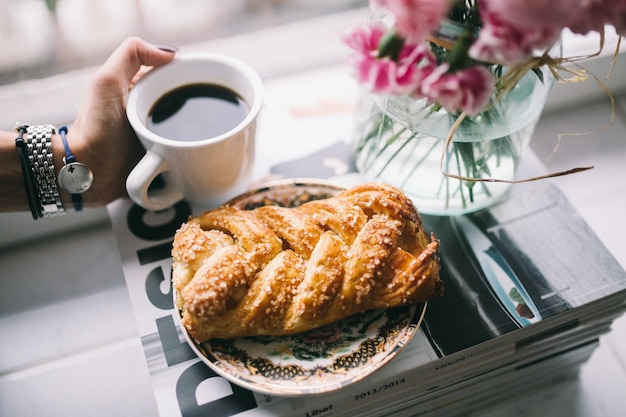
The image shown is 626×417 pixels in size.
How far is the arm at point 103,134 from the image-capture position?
709 mm

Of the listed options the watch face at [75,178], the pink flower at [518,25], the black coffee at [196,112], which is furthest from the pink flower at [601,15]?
the watch face at [75,178]

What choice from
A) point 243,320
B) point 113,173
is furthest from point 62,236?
point 243,320

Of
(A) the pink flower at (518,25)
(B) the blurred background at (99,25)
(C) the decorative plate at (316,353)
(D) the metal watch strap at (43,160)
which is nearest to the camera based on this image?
(A) the pink flower at (518,25)

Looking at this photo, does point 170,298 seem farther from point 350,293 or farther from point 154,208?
point 350,293

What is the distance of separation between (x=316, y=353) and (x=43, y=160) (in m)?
0.40

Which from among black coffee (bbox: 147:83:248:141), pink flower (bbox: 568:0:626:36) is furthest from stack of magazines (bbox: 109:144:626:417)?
pink flower (bbox: 568:0:626:36)

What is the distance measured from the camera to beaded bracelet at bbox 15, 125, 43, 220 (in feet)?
2.30

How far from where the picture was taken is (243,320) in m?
0.60

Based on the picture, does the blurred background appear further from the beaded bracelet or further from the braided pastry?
the braided pastry

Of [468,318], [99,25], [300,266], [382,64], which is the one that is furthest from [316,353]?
[99,25]

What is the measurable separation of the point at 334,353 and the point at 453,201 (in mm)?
272

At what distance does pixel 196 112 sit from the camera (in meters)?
0.74

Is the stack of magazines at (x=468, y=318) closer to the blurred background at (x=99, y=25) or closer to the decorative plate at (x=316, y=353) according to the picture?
the decorative plate at (x=316, y=353)

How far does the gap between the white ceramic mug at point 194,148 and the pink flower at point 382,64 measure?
24 centimetres
